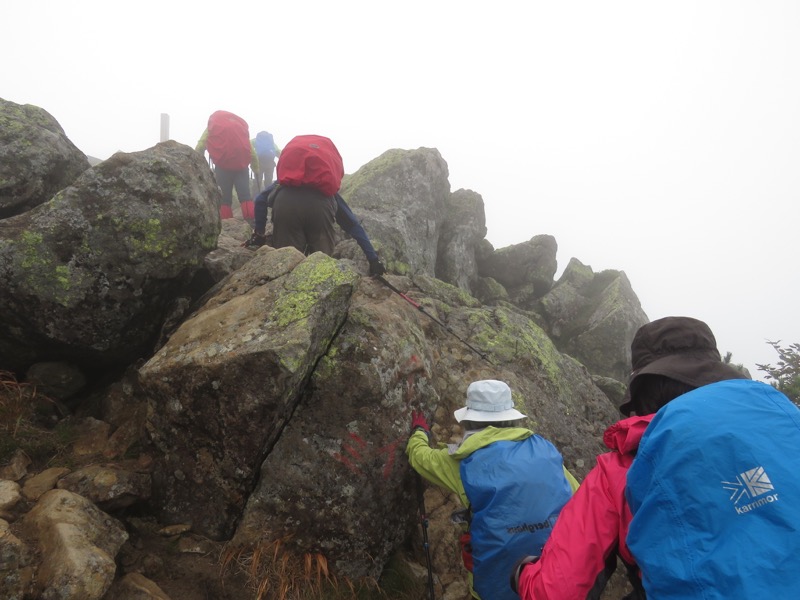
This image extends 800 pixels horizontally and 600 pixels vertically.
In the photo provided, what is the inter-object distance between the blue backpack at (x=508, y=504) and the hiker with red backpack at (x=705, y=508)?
6.02 ft

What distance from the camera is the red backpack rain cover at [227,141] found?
12641 mm

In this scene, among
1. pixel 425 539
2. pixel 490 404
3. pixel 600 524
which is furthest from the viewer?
pixel 425 539

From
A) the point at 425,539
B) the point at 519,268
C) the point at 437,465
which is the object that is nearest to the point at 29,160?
the point at 437,465

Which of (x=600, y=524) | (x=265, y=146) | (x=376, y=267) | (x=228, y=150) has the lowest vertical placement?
(x=600, y=524)

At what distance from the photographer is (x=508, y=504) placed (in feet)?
15.3

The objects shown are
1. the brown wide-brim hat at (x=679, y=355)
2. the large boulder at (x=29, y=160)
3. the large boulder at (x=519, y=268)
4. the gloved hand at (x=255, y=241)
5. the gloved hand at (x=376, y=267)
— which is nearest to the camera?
the brown wide-brim hat at (x=679, y=355)

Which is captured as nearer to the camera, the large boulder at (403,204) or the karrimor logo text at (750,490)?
the karrimor logo text at (750,490)

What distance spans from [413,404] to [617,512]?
4.27 m

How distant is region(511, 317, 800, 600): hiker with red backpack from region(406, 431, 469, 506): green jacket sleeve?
8.02 feet

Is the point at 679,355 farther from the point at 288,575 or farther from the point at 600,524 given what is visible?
the point at 288,575

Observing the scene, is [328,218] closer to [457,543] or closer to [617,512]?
[457,543]

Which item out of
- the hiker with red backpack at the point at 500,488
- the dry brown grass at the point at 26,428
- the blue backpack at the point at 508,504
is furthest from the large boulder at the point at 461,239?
the dry brown grass at the point at 26,428

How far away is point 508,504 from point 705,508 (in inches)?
113

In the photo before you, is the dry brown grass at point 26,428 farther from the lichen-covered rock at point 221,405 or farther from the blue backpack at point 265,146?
the blue backpack at point 265,146
